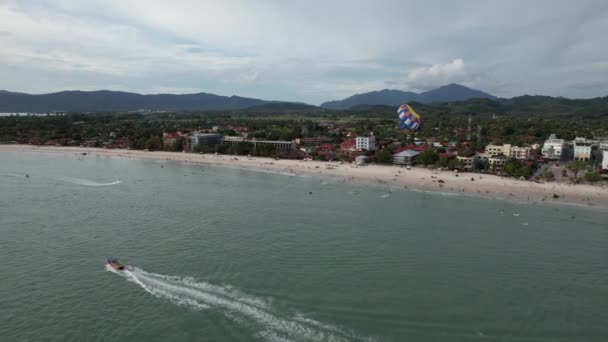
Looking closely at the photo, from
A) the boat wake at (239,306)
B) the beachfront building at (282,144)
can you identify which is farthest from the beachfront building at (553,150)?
the boat wake at (239,306)

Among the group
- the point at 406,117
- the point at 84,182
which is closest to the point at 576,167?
the point at 406,117

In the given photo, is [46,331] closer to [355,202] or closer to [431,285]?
[431,285]

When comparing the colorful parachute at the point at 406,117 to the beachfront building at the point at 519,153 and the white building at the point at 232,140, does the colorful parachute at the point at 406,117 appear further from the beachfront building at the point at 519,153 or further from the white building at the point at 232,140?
the white building at the point at 232,140

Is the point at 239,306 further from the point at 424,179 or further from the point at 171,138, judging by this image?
the point at 171,138

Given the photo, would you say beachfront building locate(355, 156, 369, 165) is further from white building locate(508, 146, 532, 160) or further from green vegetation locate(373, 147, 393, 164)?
white building locate(508, 146, 532, 160)

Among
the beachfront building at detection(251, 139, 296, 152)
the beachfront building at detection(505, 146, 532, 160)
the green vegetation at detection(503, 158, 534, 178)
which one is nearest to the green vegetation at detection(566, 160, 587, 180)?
the green vegetation at detection(503, 158, 534, 178)

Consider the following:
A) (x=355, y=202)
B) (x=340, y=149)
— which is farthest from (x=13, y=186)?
(x=340, y=149)
